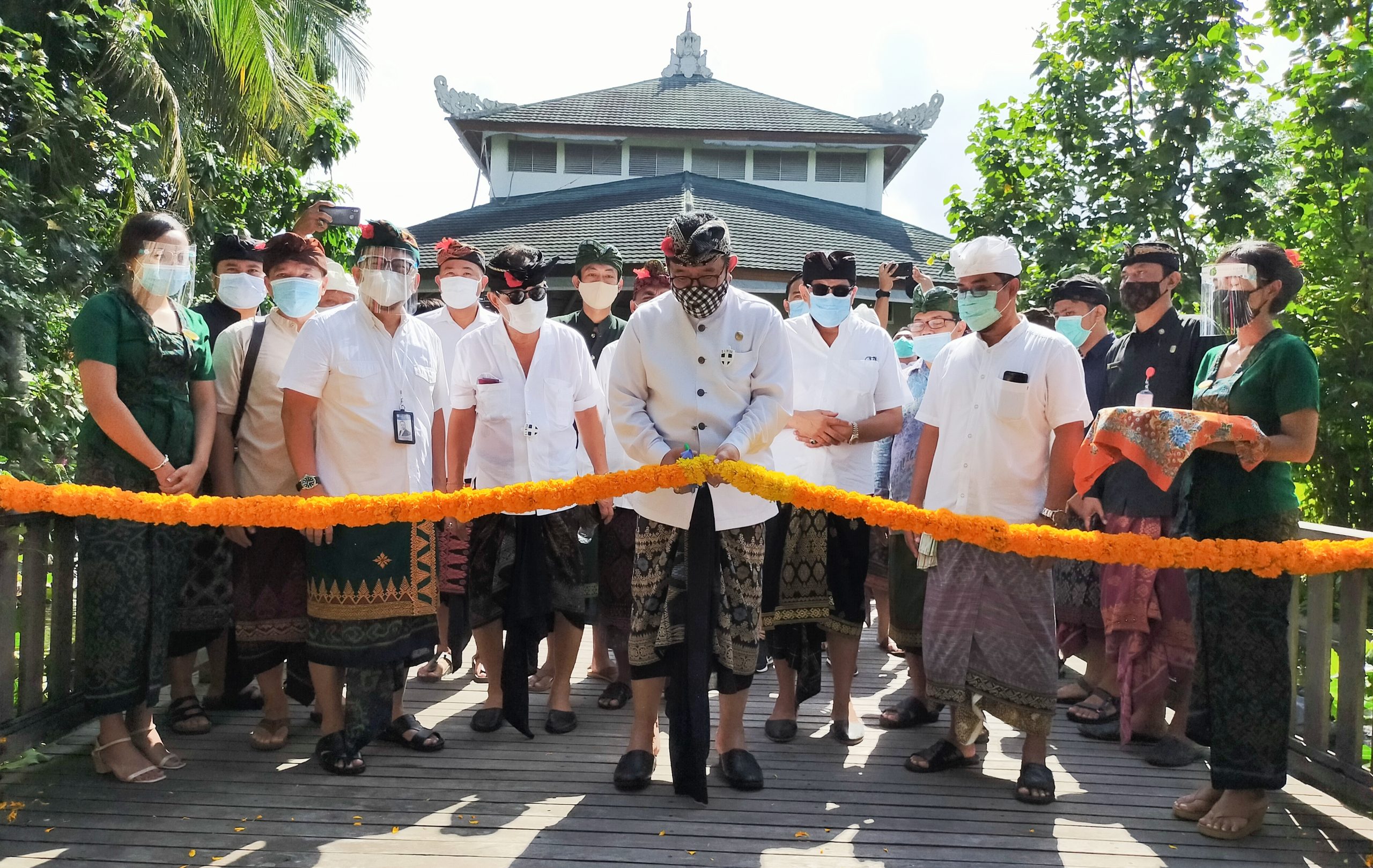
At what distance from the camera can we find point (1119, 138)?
7.09m

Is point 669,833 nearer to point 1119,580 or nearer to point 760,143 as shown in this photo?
point 1119,580

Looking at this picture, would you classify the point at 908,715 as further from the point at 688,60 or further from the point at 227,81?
the point at 688,60

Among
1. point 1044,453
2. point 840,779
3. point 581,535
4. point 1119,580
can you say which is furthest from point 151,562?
point 1119,580

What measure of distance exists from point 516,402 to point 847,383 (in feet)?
4.87

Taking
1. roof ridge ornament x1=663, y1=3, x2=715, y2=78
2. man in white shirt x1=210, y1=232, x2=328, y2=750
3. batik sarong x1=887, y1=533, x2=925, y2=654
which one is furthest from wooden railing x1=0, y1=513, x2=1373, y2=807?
roof ridge ornament x1=663, y1=3, x2=715, y2=78

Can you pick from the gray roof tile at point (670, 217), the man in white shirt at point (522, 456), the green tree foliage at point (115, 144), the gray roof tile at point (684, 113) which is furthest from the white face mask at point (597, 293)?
the gray roof tile at point (684, 113)

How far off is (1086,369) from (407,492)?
341 centimetres

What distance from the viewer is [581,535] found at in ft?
15.3

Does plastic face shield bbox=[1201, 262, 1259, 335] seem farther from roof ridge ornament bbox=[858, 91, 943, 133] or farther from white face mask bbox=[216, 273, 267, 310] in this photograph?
roof ridge ornament bbox=[858, 91, 943, 133]

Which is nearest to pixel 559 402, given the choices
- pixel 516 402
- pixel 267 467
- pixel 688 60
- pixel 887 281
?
pixel 516 402

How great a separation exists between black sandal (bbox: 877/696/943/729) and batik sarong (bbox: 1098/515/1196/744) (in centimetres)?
84

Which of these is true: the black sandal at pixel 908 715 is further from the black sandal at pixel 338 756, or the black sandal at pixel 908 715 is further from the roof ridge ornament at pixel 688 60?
the roof ridge ornament at pixel 688 60

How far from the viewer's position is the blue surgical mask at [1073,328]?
5.32 metres

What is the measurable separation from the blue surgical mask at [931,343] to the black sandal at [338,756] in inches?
156
